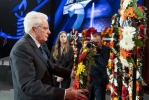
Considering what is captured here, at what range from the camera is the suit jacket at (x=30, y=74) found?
4.95 ft

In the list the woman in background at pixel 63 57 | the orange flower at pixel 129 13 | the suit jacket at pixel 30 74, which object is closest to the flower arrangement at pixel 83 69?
the suit jacket at pixel 30 74

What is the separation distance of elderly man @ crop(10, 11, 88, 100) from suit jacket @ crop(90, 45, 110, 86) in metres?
1.22

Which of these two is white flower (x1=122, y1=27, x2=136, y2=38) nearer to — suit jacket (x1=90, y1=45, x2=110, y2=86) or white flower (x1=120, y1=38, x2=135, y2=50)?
white flower (x1=120, y1=38, x2=135, y2=50)

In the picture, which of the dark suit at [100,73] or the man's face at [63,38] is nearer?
the dark suit at [100,73]

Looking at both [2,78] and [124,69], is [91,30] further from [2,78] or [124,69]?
[2,78]

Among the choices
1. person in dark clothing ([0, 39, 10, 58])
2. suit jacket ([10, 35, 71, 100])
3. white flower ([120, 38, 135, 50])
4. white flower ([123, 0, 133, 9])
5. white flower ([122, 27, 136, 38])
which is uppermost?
white flower ([123, 0, 133, 9])

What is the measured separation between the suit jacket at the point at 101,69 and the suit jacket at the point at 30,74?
1313 mm

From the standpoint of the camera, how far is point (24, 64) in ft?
4.98

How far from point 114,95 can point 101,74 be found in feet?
2.05

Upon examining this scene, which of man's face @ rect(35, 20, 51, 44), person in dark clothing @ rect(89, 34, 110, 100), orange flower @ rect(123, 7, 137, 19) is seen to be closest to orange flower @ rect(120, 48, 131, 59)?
orange flower @ rect(123, 7, 137, 19)

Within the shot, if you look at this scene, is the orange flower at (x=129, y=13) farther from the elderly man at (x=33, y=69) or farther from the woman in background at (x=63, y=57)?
the woman in background at (x=63, y=57)

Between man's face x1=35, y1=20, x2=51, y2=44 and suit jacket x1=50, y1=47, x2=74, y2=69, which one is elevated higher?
man's face x1=35, y1=20, x2=51, y2=44

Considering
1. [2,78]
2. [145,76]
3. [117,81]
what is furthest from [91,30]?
[2,78]

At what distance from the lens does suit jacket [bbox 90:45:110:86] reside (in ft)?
9.48
